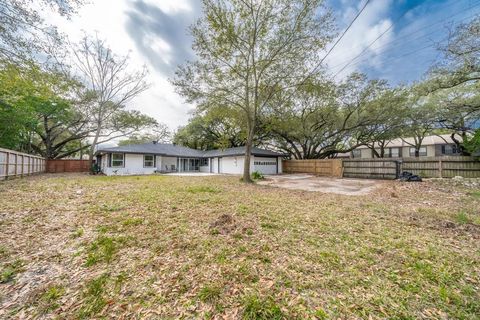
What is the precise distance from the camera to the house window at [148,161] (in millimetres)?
18672

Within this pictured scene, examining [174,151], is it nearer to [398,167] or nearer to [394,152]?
[398,167]

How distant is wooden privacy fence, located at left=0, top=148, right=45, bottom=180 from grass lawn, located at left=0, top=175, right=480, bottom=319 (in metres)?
8.16

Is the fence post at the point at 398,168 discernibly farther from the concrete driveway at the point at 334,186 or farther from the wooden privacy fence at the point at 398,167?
the concrete driveway at the point at 334,186

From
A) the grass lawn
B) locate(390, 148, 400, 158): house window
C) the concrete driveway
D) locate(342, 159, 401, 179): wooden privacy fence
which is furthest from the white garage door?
locate(390, 148, 400, 158): house window

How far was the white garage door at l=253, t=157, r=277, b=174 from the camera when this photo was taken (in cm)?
1832

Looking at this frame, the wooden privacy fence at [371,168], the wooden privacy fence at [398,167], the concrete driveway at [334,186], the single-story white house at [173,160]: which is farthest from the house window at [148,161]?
the wooden privacy fence at [371,168]

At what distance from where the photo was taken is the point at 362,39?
7.45 m

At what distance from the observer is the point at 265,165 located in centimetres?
1912

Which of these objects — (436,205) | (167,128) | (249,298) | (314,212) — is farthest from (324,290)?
(167,128)

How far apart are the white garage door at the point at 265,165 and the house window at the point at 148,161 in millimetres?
10537

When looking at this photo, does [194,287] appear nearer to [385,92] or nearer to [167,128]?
[385,92]

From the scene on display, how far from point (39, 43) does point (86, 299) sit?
23.6 ft

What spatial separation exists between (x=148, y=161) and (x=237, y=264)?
62.3 ft

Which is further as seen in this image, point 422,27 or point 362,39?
point 362,39
